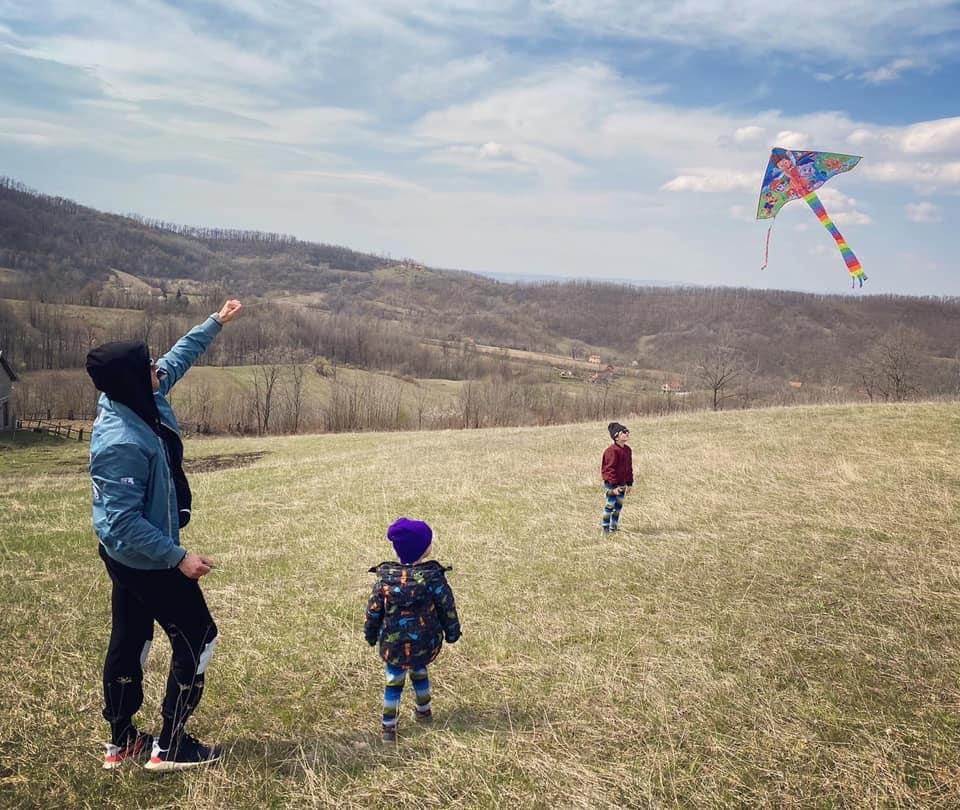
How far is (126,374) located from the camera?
4.21 meters

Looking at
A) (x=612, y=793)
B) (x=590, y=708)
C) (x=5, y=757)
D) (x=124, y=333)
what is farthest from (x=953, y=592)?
(x=124, y=333)

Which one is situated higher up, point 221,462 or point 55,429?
point 221,462

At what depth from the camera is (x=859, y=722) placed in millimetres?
5145

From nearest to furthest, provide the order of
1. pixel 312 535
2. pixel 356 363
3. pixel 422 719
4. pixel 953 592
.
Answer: pixel 422 719 < pixel 953 592 < pixel 312 535 < pixel 356 363

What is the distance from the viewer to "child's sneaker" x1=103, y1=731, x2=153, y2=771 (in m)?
4.59

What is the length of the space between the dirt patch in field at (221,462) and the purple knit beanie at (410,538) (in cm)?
2506

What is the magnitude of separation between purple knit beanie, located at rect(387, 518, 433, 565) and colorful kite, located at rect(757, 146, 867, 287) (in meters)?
8.13

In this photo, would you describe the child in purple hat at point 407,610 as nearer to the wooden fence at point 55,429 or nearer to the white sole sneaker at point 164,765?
the white sole sneaker at point 164,765

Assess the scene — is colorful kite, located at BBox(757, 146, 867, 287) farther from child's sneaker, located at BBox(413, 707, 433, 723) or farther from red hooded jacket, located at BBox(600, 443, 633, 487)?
child's sneaker, located at BBox(413, 707, 433, 723)

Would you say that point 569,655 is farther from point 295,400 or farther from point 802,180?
point 295,400

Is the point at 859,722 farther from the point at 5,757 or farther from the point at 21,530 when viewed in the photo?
the point at 21,530

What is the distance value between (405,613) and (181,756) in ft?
6.21

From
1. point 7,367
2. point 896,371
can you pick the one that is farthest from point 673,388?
point 7,367

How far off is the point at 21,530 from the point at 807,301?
180m
